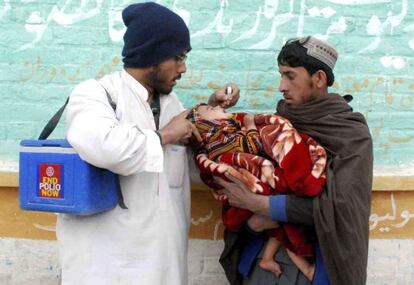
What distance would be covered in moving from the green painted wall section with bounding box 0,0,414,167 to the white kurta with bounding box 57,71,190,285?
976 millimetres

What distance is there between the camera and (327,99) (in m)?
2.79

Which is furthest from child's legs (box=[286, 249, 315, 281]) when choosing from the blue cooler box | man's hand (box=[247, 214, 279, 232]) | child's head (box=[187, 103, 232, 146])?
the blue cooler box

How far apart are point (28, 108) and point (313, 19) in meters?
1.56

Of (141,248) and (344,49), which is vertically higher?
(344,49)

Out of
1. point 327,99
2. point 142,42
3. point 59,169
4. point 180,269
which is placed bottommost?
point 180,269

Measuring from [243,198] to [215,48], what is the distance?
120 centimetres

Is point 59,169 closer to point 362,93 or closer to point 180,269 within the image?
point 180,269

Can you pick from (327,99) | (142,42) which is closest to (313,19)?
(327,99)

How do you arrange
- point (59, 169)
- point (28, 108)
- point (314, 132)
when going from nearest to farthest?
point (59, 169) → point (314, 132) → point (28, 108)

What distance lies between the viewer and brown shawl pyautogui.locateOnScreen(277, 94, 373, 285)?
2.67 metres

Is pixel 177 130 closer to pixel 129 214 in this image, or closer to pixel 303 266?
pixel 129 214

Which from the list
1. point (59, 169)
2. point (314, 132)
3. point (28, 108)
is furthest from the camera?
point (28, 108)

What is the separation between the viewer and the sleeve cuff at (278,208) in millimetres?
2689

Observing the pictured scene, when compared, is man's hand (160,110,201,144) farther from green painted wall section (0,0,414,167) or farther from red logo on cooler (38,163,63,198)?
green painted wall section (0,0,414,167)
